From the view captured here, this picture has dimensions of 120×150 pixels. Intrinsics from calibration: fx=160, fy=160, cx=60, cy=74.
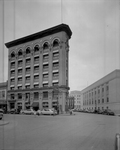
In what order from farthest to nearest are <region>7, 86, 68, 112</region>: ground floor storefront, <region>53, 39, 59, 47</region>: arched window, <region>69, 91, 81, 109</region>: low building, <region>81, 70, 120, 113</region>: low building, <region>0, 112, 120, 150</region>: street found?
<region>69, 91, 81, 109</region>: low building, <region>81, 70, 120, 113</region>: low building, <region>53, 39, 59, 47</region>: arched window, <region>7, 86, 68, 112</region>: ground floor storefront, <region>0, 112, 120, 150</region>: street

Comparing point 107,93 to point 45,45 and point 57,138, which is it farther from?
point 57,138

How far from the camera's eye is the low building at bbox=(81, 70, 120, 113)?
48.6m

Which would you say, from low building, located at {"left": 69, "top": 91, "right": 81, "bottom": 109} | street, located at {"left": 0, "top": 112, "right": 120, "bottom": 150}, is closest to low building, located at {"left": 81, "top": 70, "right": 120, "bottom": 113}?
street, located at {"left": 0, "top": 112, "right": 120, "bottom": 150}

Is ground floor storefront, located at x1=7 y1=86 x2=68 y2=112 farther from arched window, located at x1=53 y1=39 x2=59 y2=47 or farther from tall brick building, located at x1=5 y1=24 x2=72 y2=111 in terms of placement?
arched window, located at x1=53 y1=39 x2=59 y2=47

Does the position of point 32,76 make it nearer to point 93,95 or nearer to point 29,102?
point 29,102

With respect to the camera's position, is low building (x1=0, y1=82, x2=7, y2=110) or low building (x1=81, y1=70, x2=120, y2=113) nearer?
low building (x1=81, y1=70, x2=120, y2=113)

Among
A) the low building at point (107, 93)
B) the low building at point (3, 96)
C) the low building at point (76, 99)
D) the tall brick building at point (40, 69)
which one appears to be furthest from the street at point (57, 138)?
the low building at point (76, 99)

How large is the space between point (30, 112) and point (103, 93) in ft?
104

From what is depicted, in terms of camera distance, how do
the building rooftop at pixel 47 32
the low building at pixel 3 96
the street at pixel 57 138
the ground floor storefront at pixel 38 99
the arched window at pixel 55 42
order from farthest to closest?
the low building at pixel 3 96
the arched window at pixel 55 42
the building rooftop at pixel 47 32
the ground floor storefront at pixel 38 99
the street at pixel 57 138

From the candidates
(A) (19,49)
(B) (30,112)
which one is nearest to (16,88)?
(A) (19,49)

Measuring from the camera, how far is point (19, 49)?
55.5 meters

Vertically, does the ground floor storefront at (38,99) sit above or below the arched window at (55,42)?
below

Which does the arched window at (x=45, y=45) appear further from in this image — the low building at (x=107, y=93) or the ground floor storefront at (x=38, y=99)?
the low building at (x=107, y=93)

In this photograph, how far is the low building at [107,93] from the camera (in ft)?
160
